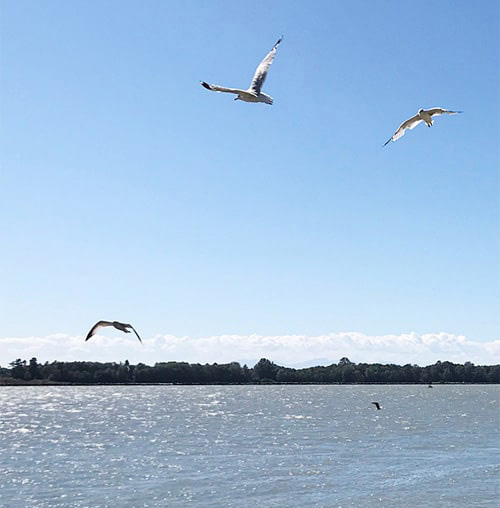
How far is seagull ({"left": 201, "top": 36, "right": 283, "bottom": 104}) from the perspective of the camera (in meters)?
13.9

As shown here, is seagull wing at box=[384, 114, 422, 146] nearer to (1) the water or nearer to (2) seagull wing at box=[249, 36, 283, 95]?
(2) seagull wing at box=[249, 36, 283, 95]

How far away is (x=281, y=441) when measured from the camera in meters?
81.5

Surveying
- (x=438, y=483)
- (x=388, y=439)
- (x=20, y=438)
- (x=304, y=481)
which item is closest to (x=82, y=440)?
(x=20, y=438)

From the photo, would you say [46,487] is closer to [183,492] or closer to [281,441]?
[183,492]

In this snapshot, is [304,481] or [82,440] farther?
[82,440]

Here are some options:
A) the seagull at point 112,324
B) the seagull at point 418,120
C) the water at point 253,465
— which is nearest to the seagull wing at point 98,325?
the seagull at point 112,324

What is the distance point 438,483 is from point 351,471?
805 centimetres

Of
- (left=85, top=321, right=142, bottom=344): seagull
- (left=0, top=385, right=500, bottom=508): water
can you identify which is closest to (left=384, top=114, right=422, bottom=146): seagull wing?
(left=85, top=321, right=142, bottom=344): seagull

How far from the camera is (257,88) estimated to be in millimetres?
15523

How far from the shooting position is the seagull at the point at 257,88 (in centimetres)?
1389

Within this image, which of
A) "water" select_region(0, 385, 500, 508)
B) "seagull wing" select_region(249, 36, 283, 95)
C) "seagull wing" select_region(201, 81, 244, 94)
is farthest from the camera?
"water" select_region(0, 385, 500, 508)

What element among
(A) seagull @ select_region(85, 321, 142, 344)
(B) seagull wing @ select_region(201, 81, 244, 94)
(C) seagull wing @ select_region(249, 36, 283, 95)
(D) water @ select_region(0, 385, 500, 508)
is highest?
(C) seagull wing @ select_region(249, 36, 283, 95)

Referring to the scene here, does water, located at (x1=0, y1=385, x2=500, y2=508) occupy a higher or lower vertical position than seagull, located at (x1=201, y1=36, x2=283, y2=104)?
lower

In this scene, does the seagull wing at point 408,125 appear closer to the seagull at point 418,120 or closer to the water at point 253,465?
the seagull at point 418,120
